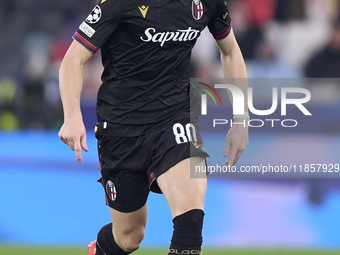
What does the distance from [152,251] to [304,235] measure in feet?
5.29

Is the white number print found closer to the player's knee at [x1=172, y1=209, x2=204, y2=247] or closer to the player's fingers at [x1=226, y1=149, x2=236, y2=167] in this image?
the player's fingers at [x1=226, y1=149, x2=236, y2=167]

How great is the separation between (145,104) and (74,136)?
65cm

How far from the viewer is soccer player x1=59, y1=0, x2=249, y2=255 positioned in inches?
147

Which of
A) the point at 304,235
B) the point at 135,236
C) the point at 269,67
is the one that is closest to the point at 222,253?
the point at 304,235

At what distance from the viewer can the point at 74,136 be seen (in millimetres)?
3543

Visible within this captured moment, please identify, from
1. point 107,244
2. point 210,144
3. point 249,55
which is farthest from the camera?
point 249,55

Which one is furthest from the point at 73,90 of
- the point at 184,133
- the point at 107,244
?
the point at 107,244

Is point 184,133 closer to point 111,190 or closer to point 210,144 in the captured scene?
point 111,190

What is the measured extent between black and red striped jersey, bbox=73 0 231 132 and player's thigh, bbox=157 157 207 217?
40 centimetres

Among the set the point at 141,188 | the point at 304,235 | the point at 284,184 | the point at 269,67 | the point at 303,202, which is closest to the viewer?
the point at 141,188

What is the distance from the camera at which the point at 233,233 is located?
6.70 metres

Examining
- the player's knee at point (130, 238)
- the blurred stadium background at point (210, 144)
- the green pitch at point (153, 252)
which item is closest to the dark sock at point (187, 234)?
the player's knee at point (130, 238)

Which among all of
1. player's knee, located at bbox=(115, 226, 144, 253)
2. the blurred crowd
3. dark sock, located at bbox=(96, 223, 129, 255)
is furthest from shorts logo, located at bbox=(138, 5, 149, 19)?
the blurred crowd

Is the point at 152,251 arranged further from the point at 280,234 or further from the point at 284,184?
the point at 284,184
